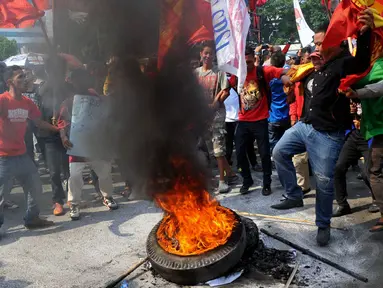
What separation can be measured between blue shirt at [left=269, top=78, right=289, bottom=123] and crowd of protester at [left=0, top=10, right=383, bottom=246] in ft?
0.06

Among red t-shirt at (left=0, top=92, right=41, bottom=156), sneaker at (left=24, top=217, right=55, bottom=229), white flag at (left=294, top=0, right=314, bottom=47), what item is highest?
white flag at (left=294, top=0, right=314, bottom=47)

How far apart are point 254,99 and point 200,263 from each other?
123 inches

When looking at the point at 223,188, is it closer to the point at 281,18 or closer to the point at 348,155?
the point at 348,155

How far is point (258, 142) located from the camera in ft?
19.7

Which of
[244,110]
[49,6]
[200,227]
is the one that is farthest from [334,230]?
[49,6]

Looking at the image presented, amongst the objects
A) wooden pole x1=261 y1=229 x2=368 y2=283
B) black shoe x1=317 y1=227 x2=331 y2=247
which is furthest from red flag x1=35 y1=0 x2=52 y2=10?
black shoe x1=317 y1=227 x2=331 y2=247

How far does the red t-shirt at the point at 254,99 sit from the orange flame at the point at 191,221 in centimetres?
209

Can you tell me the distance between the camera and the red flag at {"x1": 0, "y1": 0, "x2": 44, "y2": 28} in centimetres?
404

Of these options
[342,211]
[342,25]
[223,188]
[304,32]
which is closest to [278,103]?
[223,188]

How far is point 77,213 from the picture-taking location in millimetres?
5668

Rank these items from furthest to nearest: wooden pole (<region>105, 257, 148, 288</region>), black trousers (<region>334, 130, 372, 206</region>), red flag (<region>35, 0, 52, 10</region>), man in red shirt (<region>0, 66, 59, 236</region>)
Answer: man in red shirt (<region>0, 66, 59, 236</region>) → black trousers (<region>334, 130, 372, 206</region>) → red flag (<region>35, 0, 52, 10</region>) → wooden pole (<region>105, 257, 148, 288</region>)

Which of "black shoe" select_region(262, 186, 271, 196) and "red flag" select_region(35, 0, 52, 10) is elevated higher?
"red flag" select_region(35, 0, 52, 10)

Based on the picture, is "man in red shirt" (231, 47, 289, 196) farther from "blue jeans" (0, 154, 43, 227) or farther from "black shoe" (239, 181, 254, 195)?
"blue jeans" (0, 154, 43, 227)

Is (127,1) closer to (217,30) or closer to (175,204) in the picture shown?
(217,30)
